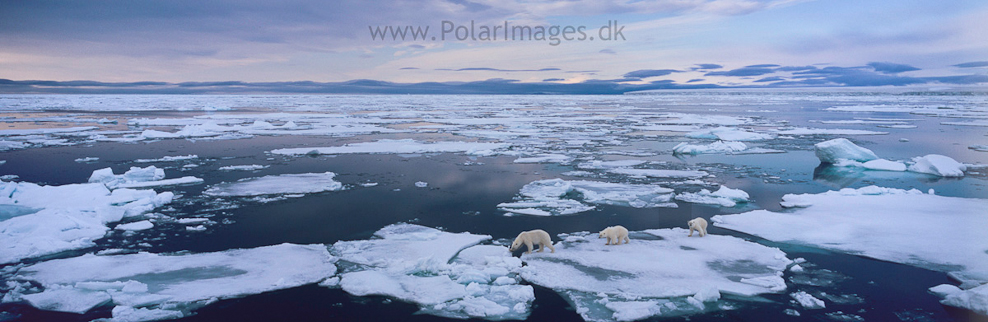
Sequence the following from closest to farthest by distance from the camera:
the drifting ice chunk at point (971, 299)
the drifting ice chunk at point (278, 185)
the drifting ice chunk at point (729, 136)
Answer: the drifting ice chunk at point (971, 299)
the drifting ice chunk at point (278, 185)
the drifting ice chunk at point (729, 136)

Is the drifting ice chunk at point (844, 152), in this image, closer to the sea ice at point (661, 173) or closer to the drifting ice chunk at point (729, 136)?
the sea ice at point (661, 173)

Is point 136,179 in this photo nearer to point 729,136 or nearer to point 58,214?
point 58,214

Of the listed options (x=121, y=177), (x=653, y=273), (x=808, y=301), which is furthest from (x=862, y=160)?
(x=121, y=177)

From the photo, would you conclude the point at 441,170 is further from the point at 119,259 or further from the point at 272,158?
the point at 119,259

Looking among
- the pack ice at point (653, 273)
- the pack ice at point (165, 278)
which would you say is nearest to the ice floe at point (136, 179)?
the pack ice at point (165, 278)

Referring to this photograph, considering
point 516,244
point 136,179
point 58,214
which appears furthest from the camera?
point 136,179

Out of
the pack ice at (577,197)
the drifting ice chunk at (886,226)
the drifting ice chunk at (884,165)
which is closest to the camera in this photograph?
the drifting ice chunk at (886,226)
